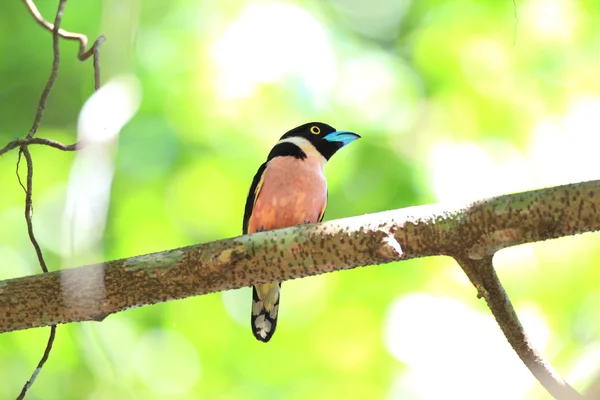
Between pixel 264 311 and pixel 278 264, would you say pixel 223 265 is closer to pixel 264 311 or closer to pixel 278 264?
pixel 278 264

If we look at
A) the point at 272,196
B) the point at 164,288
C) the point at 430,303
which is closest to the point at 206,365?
the point at 430,303

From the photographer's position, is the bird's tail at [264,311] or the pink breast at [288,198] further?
the bird's tail at [264,311]

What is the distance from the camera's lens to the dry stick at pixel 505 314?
3555 mm

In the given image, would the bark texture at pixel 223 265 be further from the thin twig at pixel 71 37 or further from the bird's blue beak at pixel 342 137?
the bird's blue beak at pixel 342 137

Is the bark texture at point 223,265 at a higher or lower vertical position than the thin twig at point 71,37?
lower

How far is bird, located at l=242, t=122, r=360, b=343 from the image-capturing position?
5797 mm

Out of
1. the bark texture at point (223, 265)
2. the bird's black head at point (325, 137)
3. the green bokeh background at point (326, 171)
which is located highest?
the bark texture at point (223, 265)

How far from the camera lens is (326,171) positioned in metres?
8.73

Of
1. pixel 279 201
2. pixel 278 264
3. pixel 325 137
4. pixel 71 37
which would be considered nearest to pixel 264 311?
pixel 279 201

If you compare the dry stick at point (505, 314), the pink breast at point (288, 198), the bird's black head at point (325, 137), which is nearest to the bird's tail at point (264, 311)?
the pink breast at point (288, 198)

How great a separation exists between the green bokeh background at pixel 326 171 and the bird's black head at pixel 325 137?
183 cm

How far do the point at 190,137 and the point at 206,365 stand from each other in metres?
2.49

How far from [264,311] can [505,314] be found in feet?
8.71

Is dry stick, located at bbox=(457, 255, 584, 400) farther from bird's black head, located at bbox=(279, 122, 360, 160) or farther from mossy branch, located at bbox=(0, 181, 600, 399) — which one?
bird's black head, located at bbox=(279, 122, 360, 160)
